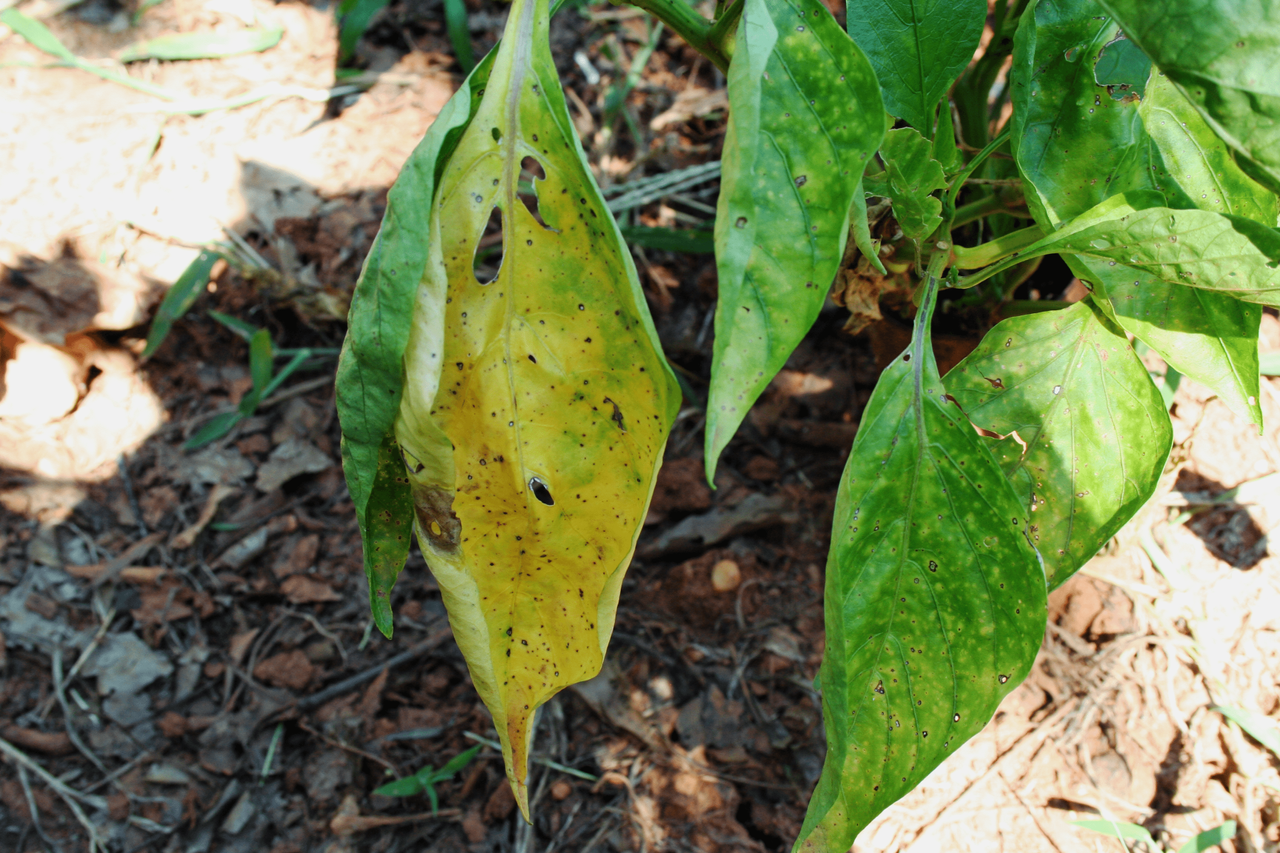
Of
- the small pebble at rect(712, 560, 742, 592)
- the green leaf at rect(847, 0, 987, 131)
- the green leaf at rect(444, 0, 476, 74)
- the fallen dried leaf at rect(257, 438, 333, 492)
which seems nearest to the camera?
the green leaf at rect(847, 0, 987, 131)

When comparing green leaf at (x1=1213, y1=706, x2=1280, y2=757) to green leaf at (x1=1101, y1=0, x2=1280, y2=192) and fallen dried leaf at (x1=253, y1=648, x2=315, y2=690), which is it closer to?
green leaf at (x1=1101, y1=0, x2=1280, y2=192)

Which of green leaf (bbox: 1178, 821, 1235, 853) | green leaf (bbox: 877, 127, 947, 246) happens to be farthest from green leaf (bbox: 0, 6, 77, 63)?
green leaf (bbox: 1178, 821, 1235, 853)

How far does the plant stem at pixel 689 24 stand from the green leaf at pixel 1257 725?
1.10 metres

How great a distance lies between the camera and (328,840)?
121cm

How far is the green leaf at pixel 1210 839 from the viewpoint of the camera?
3.25ft

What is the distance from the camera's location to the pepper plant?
0.66 meters

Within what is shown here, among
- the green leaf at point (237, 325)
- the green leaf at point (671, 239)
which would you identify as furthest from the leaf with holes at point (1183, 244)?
the green leaf at point (237, 325)

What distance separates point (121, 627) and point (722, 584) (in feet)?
3.71

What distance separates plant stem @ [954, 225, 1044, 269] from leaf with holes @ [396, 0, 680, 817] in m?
0.37

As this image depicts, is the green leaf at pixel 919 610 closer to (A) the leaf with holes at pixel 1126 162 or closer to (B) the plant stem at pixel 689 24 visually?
(A) the leaf with holes at pixel 1126 162

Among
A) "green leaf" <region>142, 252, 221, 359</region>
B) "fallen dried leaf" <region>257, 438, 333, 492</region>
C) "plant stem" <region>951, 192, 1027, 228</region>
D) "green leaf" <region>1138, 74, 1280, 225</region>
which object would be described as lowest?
"fallen dried leaf" <region>257, 438, 333, 492</region>

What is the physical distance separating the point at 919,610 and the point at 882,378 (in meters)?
0.24

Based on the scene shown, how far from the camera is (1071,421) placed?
816 mm

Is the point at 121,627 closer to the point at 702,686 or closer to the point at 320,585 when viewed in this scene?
the point at 320,585
